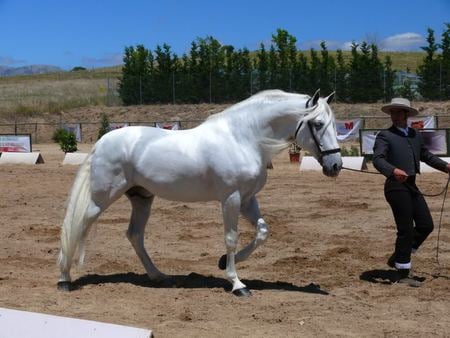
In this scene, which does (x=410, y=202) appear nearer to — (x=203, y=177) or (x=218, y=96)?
(x=203, y=177)

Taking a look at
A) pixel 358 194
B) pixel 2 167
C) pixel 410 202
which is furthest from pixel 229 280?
pixel 2 167

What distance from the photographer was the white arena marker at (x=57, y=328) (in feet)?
14.2

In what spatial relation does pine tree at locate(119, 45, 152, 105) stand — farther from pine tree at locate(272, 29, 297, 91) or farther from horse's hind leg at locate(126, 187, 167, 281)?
horse's hind leg at locate(126, 187, 167, 281)

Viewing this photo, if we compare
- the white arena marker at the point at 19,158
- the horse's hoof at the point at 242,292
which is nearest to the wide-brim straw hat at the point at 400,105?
the horse's hoof at the point at 242,292

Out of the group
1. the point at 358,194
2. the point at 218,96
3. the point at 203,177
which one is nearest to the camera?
the point at 203,177

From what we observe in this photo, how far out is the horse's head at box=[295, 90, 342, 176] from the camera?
640cm

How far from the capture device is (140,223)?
7.36 m

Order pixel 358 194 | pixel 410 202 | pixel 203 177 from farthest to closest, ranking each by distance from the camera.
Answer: pixel 358 194, pixel 410 202, pixel 203 177

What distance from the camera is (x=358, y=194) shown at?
1402 centimetres

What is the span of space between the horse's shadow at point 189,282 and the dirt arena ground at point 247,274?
0.02 meters

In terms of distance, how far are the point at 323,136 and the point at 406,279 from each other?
6.36 ft

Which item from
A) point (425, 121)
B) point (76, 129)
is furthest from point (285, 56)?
point (425, 121)

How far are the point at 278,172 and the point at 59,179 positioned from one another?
20.5 feet

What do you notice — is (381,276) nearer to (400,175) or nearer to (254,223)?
(400,175)
